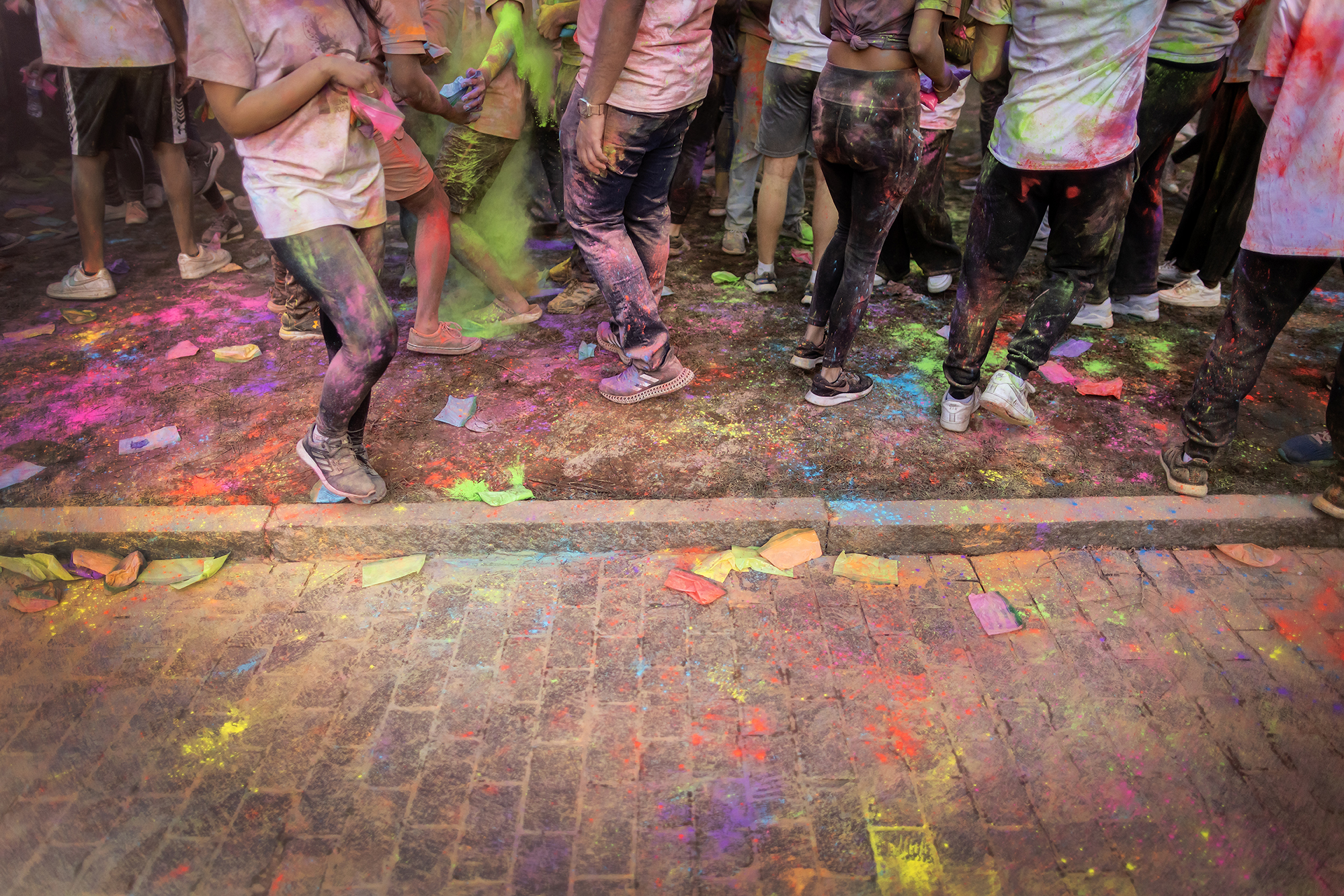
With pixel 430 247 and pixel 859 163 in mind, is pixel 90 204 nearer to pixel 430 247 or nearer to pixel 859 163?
pixel 430 247

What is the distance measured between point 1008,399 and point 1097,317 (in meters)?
1.54

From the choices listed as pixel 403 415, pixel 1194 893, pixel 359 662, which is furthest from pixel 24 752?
pixel 1194 893

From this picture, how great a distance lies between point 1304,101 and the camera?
2.96m

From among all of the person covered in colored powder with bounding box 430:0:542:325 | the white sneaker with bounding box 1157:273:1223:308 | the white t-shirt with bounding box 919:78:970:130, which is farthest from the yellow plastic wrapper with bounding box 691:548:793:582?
the white sneaker with bounding box 1157:273:1223:308

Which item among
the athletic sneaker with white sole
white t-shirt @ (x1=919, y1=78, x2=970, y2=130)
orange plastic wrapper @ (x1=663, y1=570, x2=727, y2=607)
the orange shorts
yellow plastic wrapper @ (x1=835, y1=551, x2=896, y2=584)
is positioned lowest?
orange plastic wrapper @ (x1=663, y1=570, x2=727, y2=607)

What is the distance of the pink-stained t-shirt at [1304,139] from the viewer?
2.85 meters

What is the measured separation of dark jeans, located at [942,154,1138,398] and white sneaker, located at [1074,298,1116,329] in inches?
48.1

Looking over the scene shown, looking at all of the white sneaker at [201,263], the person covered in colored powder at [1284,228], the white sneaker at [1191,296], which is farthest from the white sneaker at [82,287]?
the white sneaker at [1191,296]

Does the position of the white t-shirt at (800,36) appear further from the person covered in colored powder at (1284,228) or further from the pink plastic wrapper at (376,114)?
the pink plastic wrapper at (376,114)

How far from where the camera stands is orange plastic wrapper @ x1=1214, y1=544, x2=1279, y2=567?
321cm

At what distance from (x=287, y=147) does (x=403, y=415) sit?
1405mm

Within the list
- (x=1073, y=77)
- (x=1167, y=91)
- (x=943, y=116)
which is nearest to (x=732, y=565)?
(x=1073, y=77)

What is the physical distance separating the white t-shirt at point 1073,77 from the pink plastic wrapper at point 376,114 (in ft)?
7.50

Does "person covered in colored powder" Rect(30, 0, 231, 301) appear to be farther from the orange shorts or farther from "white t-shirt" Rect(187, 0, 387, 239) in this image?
"white t-shirt" Rect(187, 0, 387, 239)
